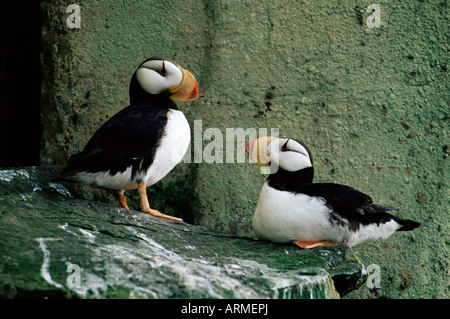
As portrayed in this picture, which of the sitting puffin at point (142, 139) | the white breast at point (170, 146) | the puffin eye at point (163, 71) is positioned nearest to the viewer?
the sitting puffin at point (142, 139)

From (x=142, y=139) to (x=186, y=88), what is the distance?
0.49m

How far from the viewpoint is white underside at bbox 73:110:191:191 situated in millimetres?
3396

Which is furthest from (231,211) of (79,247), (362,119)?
(79,247)

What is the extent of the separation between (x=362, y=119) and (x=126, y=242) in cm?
211

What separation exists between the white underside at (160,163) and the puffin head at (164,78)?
17 centimetres

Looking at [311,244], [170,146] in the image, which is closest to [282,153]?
[311,244]

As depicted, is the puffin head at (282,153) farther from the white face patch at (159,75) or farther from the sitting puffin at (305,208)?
the white face patch at (159,75)

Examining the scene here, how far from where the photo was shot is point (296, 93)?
13.8ft

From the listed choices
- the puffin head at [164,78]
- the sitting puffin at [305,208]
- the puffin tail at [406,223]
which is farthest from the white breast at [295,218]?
the puffin head at [164,78]

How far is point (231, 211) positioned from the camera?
13.7ft

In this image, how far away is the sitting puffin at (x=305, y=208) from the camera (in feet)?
10.5

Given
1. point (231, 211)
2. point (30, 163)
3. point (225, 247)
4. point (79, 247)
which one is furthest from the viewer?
point (30, 163)

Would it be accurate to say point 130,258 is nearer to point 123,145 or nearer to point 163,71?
point 123,145

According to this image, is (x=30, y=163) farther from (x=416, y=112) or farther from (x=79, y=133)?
(x=416, y=112)
